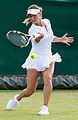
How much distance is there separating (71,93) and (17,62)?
4.49 ft

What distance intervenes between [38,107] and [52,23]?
322 cm

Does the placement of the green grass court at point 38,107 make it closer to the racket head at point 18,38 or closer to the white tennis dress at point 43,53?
the white tennis dress at point 43,53

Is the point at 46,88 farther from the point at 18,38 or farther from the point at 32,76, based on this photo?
the point at 18,38

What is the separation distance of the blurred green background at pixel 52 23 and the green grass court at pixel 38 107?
2.81 feet

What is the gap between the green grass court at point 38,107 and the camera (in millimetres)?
5332

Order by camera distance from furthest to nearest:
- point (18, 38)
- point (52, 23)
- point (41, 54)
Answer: point (52, 23)
point (41, 54)
point (18, 38)

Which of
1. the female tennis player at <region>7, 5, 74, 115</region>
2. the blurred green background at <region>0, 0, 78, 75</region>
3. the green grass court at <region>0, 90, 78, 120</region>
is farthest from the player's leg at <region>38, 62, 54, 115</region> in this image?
the blurred green background at <region>0, 0, 78, 75</region>

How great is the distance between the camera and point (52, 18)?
914cm

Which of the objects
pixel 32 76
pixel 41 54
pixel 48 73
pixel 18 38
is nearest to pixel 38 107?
pixel 32 76

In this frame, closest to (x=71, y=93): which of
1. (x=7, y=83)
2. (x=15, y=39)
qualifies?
(x=7, y=83)

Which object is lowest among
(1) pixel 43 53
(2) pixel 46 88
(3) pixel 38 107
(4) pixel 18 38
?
(3) pixel 38 107

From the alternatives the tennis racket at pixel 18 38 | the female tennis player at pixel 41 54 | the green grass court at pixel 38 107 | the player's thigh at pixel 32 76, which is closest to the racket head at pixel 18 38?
the tennis racket at pixel 18 38

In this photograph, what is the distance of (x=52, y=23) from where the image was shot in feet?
30.0

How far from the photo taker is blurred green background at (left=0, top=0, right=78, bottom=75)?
8977 millimetres
